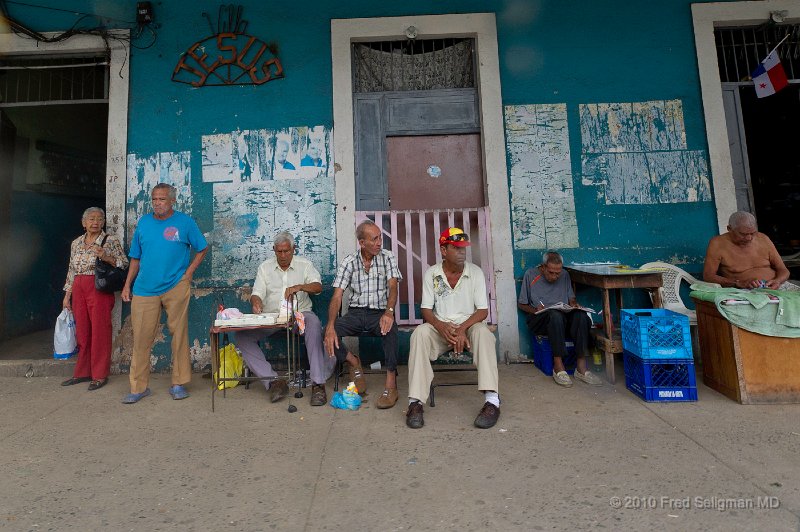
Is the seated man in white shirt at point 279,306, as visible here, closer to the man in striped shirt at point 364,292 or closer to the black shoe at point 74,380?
the man in striped shirt at point 364,292

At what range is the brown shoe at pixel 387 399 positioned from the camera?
341 cm

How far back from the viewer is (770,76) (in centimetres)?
491

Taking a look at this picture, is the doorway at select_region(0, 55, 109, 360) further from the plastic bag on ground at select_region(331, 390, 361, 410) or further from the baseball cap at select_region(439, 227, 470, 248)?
the baseball cap at select_region(439, 227, 470, 248)

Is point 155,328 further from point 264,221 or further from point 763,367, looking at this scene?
point 763,367

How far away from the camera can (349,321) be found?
3.86m

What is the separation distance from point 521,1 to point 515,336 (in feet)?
12.5

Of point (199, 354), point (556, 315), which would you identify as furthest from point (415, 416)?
point (199, 354)

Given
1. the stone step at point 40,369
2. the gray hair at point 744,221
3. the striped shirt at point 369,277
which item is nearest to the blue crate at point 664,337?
the gray hair at point 744,221

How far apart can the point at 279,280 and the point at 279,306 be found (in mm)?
246

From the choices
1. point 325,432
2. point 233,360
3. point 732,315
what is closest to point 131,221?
point 233,360

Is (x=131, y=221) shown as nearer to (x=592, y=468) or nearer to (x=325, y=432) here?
(x=325, y=432)

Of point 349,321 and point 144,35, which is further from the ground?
point 144,35

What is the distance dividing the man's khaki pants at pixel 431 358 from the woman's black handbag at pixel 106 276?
3.02m

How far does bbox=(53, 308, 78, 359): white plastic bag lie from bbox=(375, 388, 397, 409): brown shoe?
3147 mm
